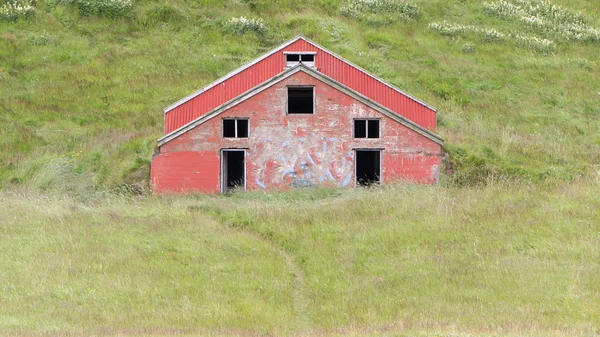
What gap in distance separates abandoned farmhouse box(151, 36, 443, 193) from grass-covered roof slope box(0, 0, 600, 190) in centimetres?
141

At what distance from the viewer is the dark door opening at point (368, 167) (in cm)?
3806

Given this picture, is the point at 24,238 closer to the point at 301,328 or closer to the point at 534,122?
the point at 301,328

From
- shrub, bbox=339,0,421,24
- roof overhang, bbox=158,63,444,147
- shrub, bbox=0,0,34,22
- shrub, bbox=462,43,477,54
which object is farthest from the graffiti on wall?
shrub, bbox=0,0,34,22

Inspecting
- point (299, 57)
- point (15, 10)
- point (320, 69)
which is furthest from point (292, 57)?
point (15, 10)

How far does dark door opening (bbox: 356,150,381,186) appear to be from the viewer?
3806cm

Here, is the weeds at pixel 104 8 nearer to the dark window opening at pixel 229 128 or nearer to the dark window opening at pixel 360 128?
the dark window opening at pixel 229 128

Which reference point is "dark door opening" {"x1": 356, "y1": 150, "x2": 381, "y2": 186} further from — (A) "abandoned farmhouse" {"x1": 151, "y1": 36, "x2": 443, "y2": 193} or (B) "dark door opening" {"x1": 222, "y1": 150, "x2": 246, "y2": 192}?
(B) "dark door opening" {"x1": 222, "y1": 150, "x2": 246, "y2": 192}

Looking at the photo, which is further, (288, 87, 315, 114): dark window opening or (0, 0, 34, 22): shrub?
(0, 0, 34, 22): shrub

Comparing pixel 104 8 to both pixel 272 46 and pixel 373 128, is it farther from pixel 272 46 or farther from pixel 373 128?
pixel 373 128

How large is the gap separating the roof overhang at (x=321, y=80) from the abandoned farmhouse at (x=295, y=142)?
0.04 meters

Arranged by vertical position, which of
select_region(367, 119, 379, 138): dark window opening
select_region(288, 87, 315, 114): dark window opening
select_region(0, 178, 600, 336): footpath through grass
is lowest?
select_region(0, 178, 600, 336): footpath through grass

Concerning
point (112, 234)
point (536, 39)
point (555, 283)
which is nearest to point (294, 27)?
point (536, 39)

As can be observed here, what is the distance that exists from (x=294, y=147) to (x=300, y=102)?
3262 millimetres

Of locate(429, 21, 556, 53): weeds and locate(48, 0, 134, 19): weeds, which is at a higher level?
locate(48, 0, 134, 19): weeds
